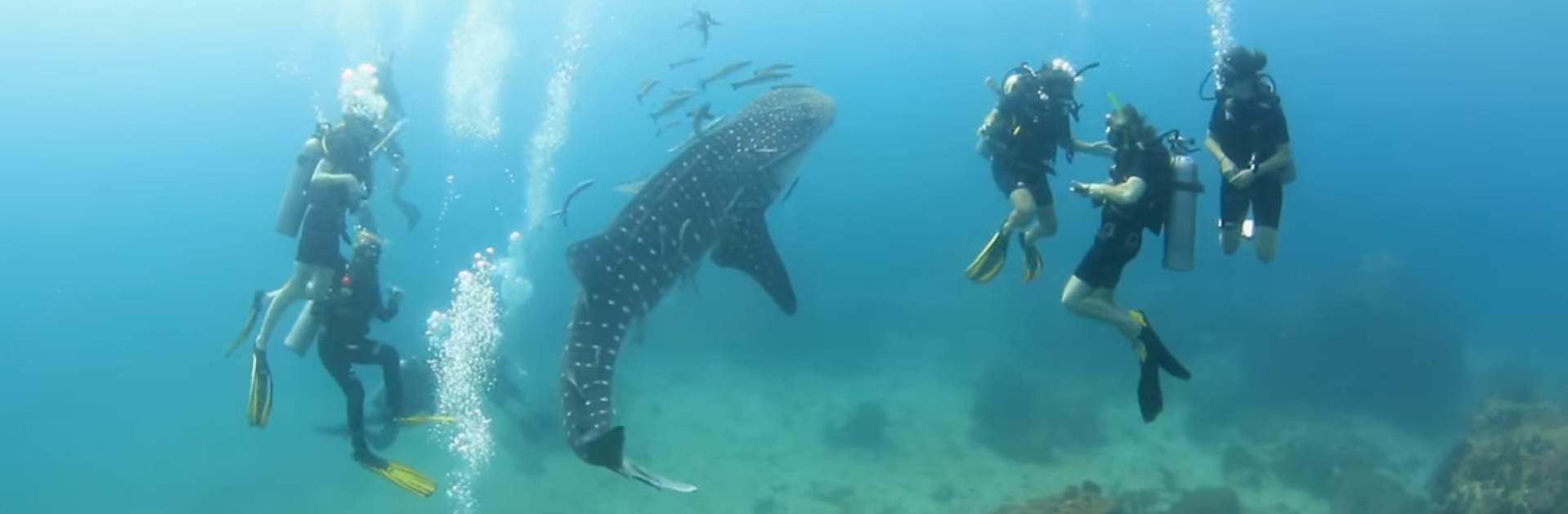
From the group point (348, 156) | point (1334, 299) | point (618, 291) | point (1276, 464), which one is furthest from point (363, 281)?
point (1334, 299)

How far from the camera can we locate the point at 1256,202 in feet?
30.3

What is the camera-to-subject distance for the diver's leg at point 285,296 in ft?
34.6

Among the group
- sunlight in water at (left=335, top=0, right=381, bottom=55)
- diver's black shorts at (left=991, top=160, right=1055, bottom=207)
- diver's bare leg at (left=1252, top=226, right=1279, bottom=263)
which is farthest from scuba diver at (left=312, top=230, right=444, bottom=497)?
sunlight in water at (left=335, top=0, right=381, bottom=55)

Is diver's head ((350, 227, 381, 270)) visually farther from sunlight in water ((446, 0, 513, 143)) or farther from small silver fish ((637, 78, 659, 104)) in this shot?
sunlight in water ((446, 0, 513, 143))

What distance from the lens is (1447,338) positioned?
2577 cm

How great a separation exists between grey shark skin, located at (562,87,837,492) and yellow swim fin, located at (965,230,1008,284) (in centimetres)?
204

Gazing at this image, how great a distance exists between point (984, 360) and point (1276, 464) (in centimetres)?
957

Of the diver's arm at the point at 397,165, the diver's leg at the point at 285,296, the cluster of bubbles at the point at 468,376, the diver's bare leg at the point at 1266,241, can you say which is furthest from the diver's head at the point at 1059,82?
the cluster of bubbles at the point at 468,376

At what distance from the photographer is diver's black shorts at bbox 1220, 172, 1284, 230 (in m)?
9.08

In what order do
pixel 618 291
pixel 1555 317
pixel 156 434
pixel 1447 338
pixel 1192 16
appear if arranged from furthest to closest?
pixel 1192 16 → pixel 1555 317 → pixel 156 434 → pixel 1447 338 → pixel 618 291

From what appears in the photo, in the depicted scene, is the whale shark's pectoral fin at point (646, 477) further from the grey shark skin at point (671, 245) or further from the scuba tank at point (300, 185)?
the scuba tank at point (300, 185)

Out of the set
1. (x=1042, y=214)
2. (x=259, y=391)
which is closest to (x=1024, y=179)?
(x=1042, y=214)

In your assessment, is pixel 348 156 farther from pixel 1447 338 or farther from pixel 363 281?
pixel 1447 338

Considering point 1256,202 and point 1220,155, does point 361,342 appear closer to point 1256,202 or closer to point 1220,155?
point 1220,155
